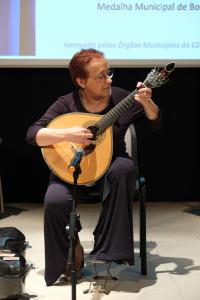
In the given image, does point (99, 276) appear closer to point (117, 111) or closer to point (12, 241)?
point (12, 241)

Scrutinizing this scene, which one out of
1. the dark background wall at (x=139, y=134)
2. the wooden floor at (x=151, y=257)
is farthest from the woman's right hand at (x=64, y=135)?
the dark background wall at (x=139, y=134)

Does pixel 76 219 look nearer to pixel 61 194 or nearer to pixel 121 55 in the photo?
pixel 61 194

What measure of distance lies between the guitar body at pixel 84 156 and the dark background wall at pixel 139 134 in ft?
6.04

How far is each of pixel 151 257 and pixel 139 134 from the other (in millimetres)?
1627

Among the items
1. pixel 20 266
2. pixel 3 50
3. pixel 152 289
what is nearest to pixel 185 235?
pixel 152 289

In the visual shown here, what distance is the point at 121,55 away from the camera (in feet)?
14.2

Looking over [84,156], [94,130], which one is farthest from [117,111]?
[84,156]

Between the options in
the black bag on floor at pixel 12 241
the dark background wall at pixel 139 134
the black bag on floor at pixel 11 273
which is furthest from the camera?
the dark background wall at pixel 139 134

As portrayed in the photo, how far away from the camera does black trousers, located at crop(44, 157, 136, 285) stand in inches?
112

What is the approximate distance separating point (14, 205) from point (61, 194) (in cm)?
201

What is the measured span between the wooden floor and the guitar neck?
0.80m

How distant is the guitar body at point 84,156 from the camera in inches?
114

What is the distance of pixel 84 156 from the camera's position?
2.91 m

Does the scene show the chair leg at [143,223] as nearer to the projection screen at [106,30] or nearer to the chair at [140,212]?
the chair at [140,212]
